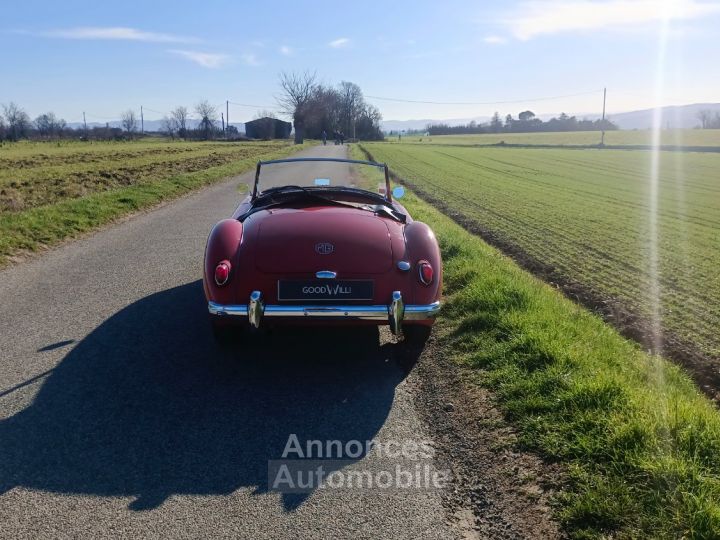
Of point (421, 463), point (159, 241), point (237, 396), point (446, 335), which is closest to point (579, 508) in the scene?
point (421, 463)

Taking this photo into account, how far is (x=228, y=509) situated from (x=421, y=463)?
99cm

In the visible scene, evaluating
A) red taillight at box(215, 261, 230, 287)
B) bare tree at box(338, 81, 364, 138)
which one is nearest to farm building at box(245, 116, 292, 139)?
bare tree at box(338, 81, 364, 138)

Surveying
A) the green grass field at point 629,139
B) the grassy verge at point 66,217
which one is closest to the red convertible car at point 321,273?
the grassy verge at point 66,217

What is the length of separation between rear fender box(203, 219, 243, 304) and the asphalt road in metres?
0.53

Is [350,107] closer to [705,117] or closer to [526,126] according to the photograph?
[526,126]

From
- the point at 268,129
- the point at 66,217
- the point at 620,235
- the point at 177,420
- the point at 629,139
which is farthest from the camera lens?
the point at 268,129

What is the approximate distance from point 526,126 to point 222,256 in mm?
142011

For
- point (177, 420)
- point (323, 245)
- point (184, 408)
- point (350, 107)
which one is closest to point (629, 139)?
point (350, 107)

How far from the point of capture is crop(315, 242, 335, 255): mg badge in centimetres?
417

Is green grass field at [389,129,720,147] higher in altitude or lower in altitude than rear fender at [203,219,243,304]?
higher

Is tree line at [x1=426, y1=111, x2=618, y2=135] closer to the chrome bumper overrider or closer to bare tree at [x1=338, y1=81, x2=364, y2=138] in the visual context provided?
bare tree at [x1=338, y1=81, x2=364, y2=138]

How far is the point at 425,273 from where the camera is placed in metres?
4.29

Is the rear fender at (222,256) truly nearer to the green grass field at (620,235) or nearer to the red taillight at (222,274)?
the red taillight at (222,274)

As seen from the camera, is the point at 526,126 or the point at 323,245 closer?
the point at 323,245
